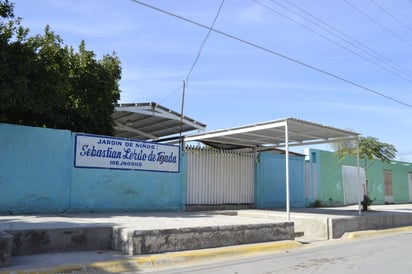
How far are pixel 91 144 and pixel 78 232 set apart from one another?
4.59 m

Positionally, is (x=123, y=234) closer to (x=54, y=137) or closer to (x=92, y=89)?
(x=54, y=137)

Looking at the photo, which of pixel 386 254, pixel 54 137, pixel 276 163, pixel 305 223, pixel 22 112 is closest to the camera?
pixel 386 254

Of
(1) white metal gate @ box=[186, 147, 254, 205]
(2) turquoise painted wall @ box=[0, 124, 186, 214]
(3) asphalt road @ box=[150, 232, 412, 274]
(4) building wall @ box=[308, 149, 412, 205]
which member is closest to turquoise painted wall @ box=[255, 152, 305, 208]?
(1) white metal gate @ box=[186, 147, 254, 205]

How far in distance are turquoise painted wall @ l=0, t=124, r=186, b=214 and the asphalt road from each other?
536 centimetres

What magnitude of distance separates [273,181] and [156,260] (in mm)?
11754

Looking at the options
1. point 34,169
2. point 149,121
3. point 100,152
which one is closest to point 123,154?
point 100,152

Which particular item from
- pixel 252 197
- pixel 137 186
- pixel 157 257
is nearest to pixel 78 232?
pixel 157 257

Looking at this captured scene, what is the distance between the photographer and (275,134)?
15742 millimetres

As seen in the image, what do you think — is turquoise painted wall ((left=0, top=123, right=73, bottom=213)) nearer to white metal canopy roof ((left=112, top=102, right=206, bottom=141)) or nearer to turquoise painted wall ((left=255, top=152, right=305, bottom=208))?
white metal canopy roof ((left=112, top=102, right=206, bottom=141))

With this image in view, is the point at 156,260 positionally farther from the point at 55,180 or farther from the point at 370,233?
the point at 370,233

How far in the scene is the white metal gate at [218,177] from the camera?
52.2ft

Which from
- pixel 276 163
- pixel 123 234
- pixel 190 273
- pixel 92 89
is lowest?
pixel 190 273

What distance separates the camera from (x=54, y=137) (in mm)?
11922

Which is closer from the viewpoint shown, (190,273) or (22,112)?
(190,273)
